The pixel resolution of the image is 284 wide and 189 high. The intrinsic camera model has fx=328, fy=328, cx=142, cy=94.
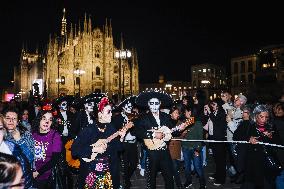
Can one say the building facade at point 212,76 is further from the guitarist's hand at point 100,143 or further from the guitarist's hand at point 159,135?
the guitarist's hand at point 100,143

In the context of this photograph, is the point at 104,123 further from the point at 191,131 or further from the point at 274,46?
the point at 274,46

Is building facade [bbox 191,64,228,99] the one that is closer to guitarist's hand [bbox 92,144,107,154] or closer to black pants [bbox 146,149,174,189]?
black pants [bbox 146,149,174,189]

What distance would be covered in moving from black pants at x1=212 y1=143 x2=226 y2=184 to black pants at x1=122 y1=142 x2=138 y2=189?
2.18 meters

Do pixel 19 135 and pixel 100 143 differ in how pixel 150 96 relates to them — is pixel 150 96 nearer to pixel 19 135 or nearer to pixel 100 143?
pixel 100 143

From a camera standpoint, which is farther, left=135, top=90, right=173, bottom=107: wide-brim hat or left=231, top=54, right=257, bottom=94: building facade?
left=231, top=54, right=257, bottom=94: building facade

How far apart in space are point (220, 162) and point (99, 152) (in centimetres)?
490

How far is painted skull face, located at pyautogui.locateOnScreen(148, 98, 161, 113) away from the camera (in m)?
6.60

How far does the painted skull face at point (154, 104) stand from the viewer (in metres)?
6.60

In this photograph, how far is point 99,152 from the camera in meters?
4.75

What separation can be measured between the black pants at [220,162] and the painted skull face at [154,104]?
9.95 ft

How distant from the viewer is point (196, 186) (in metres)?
8.47

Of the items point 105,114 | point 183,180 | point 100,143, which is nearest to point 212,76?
point 183,180

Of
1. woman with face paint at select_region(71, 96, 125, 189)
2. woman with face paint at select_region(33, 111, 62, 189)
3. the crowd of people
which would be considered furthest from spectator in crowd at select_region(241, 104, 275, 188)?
woman with face paint at select_region(33, 111, 62, 189)

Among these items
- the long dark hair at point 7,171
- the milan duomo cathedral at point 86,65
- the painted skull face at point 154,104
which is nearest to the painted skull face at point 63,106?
the painted skull face at point 154,104
